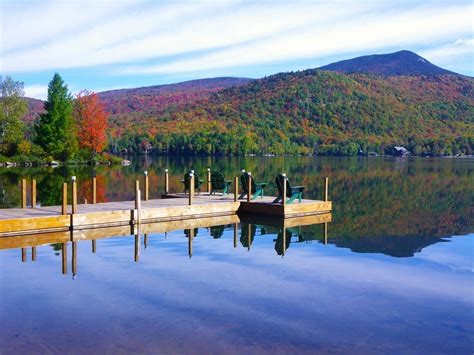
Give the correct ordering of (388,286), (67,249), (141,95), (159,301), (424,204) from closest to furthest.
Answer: (159,301) → (388,286) → (67,249) → (424,204) → (141,95)

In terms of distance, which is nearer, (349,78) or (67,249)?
(67,249)

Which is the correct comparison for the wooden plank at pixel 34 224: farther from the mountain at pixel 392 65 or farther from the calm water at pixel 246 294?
the mountain at pixel 392 65

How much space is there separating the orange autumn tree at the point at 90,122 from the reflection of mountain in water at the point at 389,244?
45060mm

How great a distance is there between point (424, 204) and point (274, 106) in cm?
10009

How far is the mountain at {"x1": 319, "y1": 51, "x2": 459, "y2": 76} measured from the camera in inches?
6476

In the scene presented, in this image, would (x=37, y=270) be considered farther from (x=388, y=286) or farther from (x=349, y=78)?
(x=349, y=78)

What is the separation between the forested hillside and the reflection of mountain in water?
3323 inches

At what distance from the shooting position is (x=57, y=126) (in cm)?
5450

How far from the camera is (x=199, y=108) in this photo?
129750 mm

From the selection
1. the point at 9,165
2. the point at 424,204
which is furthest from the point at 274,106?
the point at 424,204

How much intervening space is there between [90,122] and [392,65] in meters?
143

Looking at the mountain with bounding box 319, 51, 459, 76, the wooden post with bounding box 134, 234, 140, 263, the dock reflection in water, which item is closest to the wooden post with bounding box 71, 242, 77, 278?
the dock reflection in water

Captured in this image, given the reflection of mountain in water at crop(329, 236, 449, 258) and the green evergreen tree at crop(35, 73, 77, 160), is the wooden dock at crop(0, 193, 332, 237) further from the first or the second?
the green evergreen tree at crop(35, 73, 77, 160)

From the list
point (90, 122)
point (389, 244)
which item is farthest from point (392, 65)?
point (389, 244)
